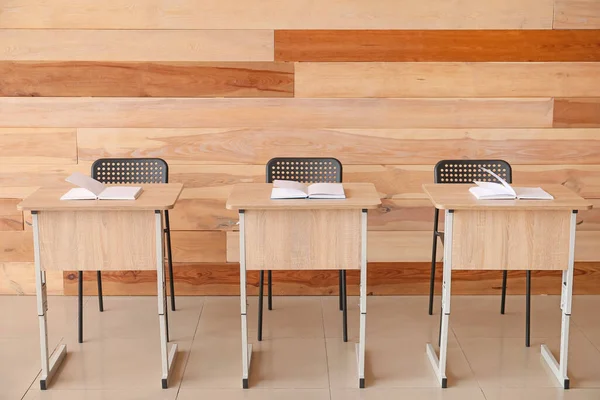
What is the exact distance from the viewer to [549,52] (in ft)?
14.2

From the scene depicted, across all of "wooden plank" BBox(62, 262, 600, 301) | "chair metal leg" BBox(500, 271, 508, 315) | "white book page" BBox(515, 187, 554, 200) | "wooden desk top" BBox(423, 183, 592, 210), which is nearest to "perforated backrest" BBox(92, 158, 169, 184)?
"wooden plank" BBox(62, 262, 600, 301)

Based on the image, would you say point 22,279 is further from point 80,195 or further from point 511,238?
point 511,238

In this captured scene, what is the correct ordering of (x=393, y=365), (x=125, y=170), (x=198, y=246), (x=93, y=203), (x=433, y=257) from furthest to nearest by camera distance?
(x=198, y=246) < (x=433, y=257) < (x=125, y=170) < (x=393, y=365) < (x=93, y=203)

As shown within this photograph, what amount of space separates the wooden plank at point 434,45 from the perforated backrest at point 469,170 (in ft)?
2.07

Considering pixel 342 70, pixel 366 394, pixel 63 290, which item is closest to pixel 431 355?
pixel 366 394

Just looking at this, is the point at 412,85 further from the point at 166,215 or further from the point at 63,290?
the point at 63,290

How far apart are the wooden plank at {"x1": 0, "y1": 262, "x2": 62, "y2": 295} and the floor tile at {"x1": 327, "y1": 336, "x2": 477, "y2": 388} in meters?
1.73

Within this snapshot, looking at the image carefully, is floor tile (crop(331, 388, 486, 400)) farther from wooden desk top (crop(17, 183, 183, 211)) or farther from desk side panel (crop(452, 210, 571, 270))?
wooden desk top (crop(17, 183, 183, 211))

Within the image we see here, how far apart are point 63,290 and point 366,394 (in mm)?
2112

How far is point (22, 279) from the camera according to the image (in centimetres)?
457

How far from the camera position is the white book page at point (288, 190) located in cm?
337

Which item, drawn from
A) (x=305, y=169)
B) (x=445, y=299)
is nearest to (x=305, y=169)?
(x=305, y=169)

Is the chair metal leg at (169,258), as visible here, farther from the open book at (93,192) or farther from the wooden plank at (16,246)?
the wooden plank at (16,246)

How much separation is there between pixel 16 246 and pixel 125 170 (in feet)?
3.18
